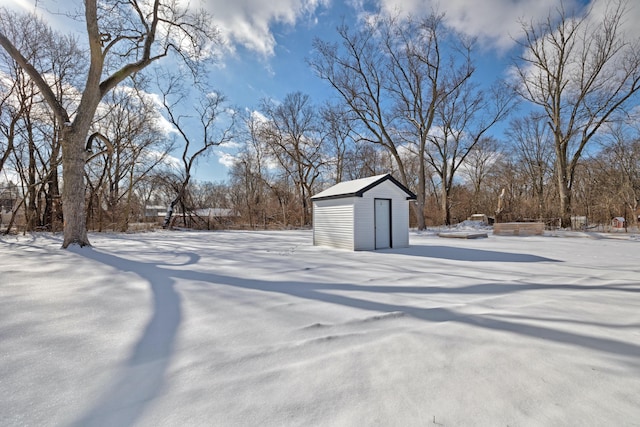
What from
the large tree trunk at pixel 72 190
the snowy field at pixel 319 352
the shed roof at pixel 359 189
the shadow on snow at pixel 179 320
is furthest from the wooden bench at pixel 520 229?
the large tree trunk at pixel 72 190

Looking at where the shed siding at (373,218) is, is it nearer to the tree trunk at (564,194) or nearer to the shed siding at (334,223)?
the shed siding at (334,223)

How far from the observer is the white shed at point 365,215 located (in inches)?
315

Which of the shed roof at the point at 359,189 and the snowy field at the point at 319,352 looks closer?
the snowy field at the point at 319,352

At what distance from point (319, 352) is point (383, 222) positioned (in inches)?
273

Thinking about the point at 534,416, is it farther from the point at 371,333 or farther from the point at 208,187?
the point at 208,187

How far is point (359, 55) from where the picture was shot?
17375 millimetres

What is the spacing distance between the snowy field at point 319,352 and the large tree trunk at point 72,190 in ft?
12.8

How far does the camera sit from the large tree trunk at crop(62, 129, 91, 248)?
718cm

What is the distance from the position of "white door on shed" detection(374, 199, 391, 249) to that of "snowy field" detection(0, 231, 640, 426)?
441 cm

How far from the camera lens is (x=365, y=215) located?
8.13 metres

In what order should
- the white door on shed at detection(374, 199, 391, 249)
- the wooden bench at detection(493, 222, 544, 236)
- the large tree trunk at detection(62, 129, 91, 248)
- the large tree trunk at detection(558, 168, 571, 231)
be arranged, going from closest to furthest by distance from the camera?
the large tree trunk at detection(62, 129, 91, 248) → the white door on shed at detection(374, 199, 391, 249) → the wooden bench at detection(493, 222, 544, 236) → the large tree trunk at detection(558, 168, 571, 231)

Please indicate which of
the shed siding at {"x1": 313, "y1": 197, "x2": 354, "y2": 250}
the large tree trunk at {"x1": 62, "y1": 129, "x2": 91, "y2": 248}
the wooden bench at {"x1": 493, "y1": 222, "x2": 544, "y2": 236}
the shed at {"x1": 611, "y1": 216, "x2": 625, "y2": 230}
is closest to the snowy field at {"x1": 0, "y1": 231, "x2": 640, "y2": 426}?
the large tree trunk at {"x1": 62, "y1": 129, "x2": 91, "y2": 248}

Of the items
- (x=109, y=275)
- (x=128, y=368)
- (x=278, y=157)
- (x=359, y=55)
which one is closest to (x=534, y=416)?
(x=128, y=368)

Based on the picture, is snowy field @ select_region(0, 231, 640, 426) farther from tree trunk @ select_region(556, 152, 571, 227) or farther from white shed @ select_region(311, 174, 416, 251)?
tree trunk @ select_region(556, 152, 571, 227)
